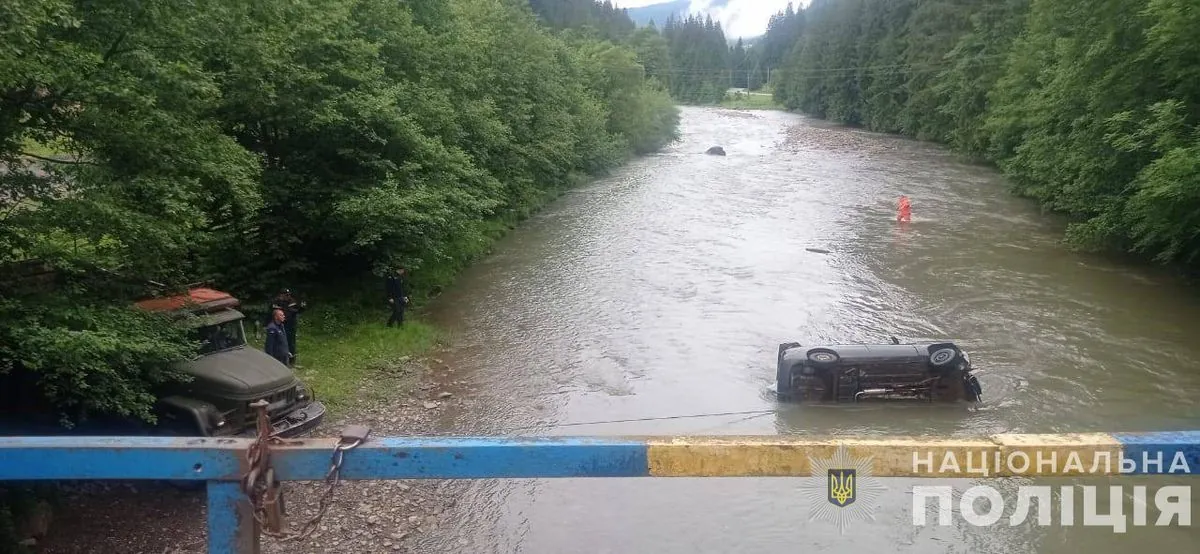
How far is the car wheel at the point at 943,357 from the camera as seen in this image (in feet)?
44.8

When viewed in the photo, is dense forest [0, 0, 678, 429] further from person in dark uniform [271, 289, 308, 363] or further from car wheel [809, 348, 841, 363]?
car wheel [809, 348, 841, 363]

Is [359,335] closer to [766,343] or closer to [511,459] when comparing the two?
[766,343]

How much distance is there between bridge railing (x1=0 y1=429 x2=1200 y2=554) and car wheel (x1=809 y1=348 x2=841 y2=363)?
9.72 metres

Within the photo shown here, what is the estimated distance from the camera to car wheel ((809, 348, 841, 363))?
45.4ft

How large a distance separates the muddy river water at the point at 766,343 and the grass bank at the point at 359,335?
889 millimetres

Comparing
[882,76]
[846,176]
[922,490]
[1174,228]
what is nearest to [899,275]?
[1174,228]

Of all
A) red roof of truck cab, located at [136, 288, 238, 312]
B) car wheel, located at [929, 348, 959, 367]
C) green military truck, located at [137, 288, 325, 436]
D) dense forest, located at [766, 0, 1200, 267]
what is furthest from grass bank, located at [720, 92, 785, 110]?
green military truck, located at [137, 288, 325, 436]

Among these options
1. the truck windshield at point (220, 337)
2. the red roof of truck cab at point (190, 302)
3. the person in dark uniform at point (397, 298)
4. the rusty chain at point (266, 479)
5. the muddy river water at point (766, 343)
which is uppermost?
the rusty chain at point (266, 479)

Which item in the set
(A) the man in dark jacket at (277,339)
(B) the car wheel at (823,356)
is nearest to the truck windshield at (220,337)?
(A) the man in dark jacket at (277,339)

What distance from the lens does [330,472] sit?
4.04 meters

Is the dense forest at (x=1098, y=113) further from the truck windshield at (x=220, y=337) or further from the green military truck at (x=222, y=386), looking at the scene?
the truck windshield at (x=220, y=337)

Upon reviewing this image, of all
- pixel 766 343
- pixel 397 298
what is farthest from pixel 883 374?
pixel 397 298

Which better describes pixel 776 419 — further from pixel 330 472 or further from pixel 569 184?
pixel 569 184

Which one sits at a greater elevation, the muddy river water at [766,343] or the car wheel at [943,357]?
the car wheel at [943,357]
